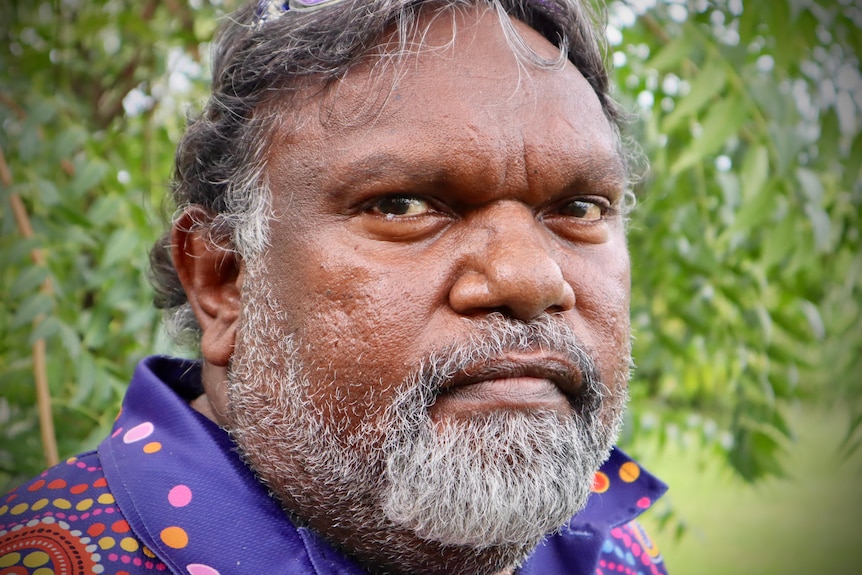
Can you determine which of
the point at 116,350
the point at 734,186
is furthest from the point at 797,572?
the point at 116,350

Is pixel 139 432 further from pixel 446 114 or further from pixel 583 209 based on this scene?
pixel 583 209

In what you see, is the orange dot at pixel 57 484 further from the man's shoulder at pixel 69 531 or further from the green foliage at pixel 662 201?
the green foliage at pixel 662 201

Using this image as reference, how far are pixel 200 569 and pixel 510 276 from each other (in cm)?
80

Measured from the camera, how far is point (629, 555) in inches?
82.9

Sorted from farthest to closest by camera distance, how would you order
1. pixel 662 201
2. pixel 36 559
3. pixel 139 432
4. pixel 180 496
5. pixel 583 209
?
1. pixel 662 201
2. pixel 583 209
3. pixel 139 432
4. pixel 180 496
5. pixel 36 559

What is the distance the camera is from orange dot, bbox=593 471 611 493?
2029 mm

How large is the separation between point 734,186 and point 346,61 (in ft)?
5.47

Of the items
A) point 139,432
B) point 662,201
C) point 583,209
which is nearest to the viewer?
point 139,432

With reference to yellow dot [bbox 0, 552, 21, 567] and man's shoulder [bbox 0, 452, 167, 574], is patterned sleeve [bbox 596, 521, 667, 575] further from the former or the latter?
yellow dot [bbox 0, 552, 21, 567]

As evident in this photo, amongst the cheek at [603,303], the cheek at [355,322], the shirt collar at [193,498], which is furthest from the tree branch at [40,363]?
the cheek at [603,303]

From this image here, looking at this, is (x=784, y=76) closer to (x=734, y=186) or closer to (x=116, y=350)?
(x=734, y=186)

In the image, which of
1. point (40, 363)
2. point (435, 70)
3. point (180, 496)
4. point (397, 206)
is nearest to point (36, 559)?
point (180, 496)

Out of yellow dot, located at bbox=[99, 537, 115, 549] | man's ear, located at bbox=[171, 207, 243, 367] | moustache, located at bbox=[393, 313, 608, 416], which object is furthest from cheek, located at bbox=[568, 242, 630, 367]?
yellow dot, located at bbox=[99, 537, 115, 549]

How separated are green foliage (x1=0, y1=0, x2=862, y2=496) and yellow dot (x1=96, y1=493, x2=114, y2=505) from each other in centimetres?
72
